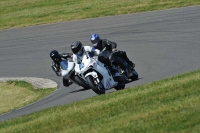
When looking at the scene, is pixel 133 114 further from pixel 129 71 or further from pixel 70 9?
pixel 70 9

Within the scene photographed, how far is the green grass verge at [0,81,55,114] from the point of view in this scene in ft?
52.2

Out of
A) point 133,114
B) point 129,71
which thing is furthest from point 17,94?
point 133,114

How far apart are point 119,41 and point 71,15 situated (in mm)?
7663

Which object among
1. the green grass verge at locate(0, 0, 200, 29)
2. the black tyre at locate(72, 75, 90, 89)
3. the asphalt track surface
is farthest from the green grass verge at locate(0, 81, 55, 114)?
the green grass verge at locate(0, 0, 200, 29)

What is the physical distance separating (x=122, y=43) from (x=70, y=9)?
10.0 meters

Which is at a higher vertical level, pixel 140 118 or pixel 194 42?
Result: pixel 140 118

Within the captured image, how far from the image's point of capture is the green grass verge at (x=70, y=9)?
28.3 m

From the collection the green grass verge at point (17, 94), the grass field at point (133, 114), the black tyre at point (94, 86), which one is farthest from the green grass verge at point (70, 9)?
the grass field at point (133, 114)

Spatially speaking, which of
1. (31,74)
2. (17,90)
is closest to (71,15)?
(31,74)

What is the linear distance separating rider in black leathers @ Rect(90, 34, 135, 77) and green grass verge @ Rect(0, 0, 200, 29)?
12.3 metres

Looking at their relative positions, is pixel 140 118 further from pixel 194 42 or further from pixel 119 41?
pixel 119 41

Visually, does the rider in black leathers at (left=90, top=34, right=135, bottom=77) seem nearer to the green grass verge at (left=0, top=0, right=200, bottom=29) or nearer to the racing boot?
the racing boot

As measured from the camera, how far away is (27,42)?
82.3 ft

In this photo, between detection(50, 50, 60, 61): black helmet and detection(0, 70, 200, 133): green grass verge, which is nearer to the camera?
detection(0, 70, 200, 133): green grass verge
